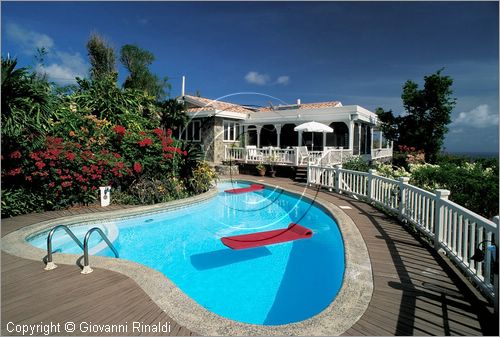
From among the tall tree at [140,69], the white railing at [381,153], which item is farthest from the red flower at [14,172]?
the tall tree at [140,69]

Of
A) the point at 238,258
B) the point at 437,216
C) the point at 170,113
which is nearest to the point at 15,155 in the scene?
the point at 238,258

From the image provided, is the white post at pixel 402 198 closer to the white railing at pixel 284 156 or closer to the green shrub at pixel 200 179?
the green shrub at pixel 200 179

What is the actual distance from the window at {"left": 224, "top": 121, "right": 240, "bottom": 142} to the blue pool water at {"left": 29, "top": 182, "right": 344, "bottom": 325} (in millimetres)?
11452

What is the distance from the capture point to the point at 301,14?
12539 millimetres

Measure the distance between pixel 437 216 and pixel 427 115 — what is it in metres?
21.8

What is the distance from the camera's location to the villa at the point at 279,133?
17969 millimetres

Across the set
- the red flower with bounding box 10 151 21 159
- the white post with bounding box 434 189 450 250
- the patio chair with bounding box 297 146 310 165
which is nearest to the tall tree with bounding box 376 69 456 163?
the patio chair with bounding box 297 146 310 165

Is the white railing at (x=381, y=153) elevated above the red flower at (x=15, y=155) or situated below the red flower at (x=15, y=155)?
above

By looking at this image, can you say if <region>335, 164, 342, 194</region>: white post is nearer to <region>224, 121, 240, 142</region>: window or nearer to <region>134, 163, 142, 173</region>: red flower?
<region>134, 163, 142, 173</region>: red flower

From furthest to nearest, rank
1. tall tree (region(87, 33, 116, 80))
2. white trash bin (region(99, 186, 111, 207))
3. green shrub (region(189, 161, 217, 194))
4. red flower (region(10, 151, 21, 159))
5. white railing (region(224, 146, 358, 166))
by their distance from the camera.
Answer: tall tree (region(87, 33, 116, 80)) → white railing (region(224, 146, 358, 166)) → green shrub (region(189, 161, 217, 194)) → white trash bin (region(99, 186, 111, 207)) → red flower (region(10, 151, 21, 159))

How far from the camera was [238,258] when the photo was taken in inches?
263

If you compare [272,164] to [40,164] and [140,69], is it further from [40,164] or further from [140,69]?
[140,69]

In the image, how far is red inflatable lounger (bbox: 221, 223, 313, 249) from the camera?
6.25 metres

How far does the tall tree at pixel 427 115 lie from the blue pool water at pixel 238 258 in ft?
57.7
